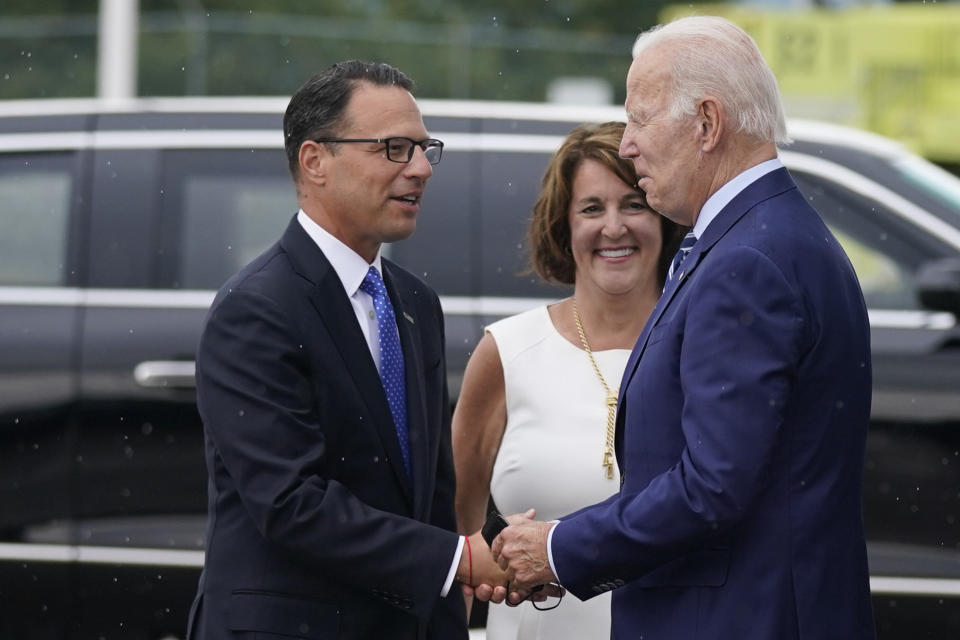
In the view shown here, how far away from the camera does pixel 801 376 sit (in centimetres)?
295

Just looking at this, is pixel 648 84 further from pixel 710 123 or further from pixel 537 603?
pixel 537 603

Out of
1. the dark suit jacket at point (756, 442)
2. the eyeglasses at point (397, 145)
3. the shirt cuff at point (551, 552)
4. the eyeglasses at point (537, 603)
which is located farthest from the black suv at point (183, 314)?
the dark suit jacket at point (756, 442)

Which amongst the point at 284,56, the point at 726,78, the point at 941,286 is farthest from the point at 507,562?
the point at 284,56

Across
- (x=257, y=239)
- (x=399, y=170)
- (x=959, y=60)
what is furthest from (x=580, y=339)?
(x=959, y=60)

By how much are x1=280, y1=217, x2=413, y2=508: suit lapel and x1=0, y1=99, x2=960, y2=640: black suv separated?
1.98 meters

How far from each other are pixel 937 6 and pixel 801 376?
564 inches

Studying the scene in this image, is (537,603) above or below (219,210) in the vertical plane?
below

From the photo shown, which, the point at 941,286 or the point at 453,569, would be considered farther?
the point at 941,286

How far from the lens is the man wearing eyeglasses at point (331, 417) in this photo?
325 cm

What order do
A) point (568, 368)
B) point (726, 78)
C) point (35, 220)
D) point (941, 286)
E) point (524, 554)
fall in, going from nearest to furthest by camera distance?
point (726, 78) < point (524, 554) < point (568, 368) < point (941, 286) < point (35, 220)

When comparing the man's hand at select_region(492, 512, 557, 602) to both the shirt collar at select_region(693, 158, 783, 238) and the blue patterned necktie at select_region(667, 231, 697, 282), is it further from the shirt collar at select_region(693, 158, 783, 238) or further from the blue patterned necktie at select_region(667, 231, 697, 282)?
the shirt collar at select_region(693, 158, 783, 238)

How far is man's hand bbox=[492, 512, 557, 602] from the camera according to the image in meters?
3.49

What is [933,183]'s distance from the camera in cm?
552

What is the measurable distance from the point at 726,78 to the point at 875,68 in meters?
13.3
